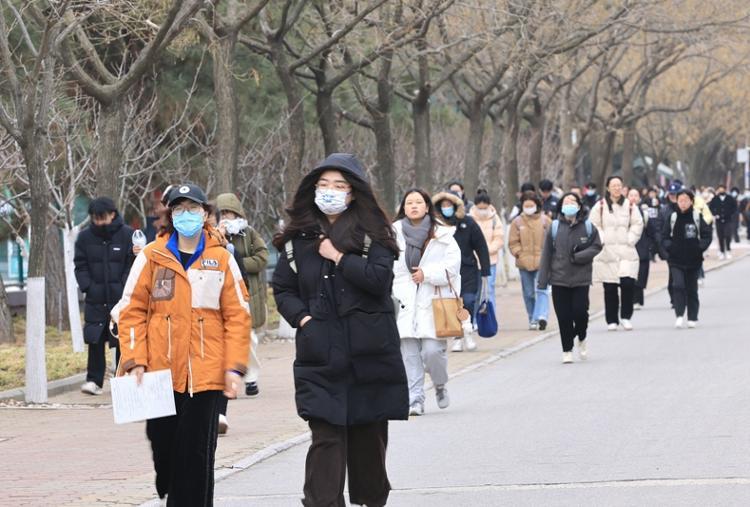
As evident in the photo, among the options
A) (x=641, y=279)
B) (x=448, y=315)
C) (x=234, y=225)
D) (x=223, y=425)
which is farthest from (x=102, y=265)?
(x=641, y=279)

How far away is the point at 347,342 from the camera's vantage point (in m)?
Answer: 7.20

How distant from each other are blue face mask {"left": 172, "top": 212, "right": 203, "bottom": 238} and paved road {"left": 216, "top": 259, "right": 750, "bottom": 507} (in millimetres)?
1902

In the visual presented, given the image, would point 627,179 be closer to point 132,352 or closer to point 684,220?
point 684,220

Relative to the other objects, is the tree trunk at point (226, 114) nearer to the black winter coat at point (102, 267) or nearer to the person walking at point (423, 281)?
the black winter coat at point (102, 267)

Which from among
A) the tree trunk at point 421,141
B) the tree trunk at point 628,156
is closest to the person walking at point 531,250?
the tree trunk at point 421,141

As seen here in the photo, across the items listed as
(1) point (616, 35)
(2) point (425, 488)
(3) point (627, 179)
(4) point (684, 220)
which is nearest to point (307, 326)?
(2) point (425, 488)

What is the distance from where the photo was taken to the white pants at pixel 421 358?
12.5 m

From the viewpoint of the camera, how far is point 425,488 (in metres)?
9.19

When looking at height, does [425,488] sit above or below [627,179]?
below

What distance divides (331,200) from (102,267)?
8.04 metres

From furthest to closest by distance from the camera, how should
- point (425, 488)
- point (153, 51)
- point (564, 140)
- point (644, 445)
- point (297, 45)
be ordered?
point (564, 140) → point (297, 45) → point (153, 51) → point (644, 445) → point (425, 488)

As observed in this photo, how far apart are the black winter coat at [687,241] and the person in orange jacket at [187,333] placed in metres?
13.6

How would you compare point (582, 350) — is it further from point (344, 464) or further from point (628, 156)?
point (628, 156)

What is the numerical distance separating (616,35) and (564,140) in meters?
9.45
